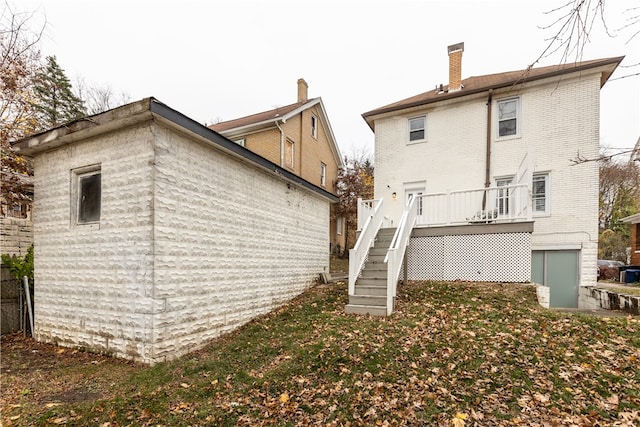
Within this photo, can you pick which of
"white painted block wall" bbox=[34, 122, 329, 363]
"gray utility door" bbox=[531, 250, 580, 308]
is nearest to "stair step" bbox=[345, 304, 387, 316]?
"white painted block wall" bbox=[34, 122, 329, 363]

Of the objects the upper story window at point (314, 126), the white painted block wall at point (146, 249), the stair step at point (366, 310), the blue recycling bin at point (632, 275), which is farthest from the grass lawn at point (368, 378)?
the upper story window at point (314, 126)

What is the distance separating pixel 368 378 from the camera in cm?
396

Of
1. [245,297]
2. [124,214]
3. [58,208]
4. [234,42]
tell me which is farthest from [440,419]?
[234,42]

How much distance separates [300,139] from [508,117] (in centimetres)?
→ 1025

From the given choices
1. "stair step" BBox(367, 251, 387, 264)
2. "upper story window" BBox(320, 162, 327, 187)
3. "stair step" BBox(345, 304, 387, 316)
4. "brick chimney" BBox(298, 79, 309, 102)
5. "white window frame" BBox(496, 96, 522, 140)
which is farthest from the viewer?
"brick chimney" BBox(298, 79, 309, 102)

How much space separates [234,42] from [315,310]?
14090 millimetres

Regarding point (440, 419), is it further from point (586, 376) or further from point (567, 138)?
point (567, 138)

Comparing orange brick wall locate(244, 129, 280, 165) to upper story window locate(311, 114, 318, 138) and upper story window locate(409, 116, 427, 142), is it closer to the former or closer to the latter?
upper story window locate(311, 114, 318, 138)

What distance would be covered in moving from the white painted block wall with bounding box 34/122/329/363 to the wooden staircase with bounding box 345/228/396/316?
250cm

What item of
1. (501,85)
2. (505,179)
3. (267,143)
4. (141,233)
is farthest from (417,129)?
(141,233)

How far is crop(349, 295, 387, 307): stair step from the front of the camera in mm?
6496

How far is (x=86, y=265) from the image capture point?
538 cm

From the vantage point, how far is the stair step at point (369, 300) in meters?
6.50

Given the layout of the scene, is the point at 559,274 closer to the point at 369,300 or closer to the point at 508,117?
the point at 508,117
